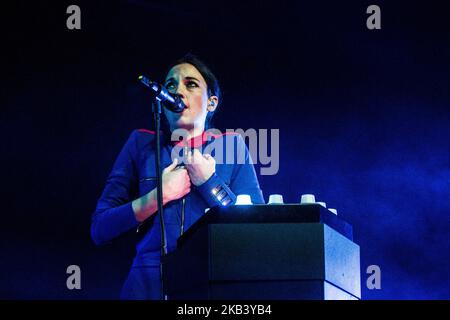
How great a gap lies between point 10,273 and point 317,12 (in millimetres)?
1796

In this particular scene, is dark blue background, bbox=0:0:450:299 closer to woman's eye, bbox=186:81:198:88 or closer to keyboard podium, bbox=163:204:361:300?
woman's eye, bbox=186:81:198:88

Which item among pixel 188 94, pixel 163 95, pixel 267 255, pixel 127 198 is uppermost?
pixel 188 94

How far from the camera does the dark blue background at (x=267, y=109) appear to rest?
3.44m

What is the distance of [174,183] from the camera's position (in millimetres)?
2727

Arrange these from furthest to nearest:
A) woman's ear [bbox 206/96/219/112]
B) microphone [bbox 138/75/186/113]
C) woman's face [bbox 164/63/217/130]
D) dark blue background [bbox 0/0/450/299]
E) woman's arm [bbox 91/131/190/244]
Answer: dark blue background [bbox 0/0/450/299] → woman's ear [bbox 206/96/219/112] → woman's face [bbox 164/63/217/130] → woman's arm [bbox 91/131/190/244] → microphone [bbox 138/75/186/113]

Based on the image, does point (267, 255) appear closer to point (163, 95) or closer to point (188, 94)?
point (163, 95)

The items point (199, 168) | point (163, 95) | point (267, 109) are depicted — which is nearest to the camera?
point (163, 95)

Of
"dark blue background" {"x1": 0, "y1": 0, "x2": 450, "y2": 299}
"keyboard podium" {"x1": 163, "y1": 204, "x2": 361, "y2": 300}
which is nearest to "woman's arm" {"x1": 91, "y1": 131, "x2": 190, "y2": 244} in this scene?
"dark blue background" {"x1": 0, "y1": 0, "x2": 450, "y2": 299}

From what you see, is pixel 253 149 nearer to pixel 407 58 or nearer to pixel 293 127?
pixel 293 127

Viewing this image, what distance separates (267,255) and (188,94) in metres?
1.20

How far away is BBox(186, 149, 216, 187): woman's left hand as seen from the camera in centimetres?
271

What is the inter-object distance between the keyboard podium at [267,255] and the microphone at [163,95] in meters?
0.65

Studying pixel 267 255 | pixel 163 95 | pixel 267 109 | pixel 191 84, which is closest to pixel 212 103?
pixel 191 84

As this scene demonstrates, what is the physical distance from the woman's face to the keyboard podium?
1.03 m
